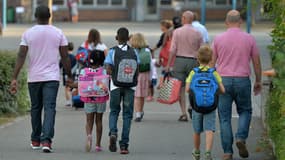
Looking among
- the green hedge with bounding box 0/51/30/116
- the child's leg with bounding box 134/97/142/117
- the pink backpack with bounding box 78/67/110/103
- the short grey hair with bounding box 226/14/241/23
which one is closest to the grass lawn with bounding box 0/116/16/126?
the green hedge with bounding box 0/51/30/116

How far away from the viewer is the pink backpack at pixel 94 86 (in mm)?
10141

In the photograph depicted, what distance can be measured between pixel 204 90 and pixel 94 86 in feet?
5.51

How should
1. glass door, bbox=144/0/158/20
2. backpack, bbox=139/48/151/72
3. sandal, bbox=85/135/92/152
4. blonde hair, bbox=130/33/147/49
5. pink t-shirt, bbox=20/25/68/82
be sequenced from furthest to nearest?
glass door, bbox=144/0/158/20, backpack, bbox=139/48/151/72, blonde hair, bbox=130/33/147/49, sandal, bbox=85/135/92/152, pink t-shirt, bbox=20/25/68/82

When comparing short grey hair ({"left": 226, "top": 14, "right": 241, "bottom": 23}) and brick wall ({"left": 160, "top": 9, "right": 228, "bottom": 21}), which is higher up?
short grey hair ({"left": 226, "top": 14, "right": 241, "bottom": 23})

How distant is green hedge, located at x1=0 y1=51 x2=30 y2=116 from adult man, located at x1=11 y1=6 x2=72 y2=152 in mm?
3561

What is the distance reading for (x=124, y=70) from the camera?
10.1 metres

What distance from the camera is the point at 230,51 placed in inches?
380

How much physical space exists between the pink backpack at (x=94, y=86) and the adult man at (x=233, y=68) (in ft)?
4.81

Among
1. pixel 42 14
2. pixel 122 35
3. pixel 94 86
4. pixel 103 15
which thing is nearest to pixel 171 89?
pixel 122 35

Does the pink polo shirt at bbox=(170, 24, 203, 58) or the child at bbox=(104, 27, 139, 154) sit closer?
the child at bbox=(104, 27, 139, 154)

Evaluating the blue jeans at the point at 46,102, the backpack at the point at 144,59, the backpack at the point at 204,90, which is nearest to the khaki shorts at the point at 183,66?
the backpack at the point at 144,59

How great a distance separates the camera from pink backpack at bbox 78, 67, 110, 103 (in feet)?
33.3

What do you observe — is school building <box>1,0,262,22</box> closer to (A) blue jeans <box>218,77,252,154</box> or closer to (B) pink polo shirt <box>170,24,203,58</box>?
(B) pink polo shirt <box>170,24,203,58</box>

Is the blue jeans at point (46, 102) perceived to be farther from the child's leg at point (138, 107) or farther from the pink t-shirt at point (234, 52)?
the child's leg at point (138, 107)
